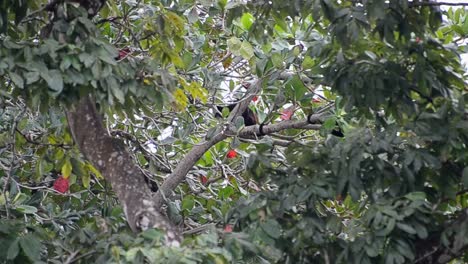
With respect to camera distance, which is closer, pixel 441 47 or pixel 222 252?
pixel 222 252

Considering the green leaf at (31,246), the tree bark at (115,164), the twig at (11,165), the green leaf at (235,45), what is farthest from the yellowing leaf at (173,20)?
the green leaf at (31,246)

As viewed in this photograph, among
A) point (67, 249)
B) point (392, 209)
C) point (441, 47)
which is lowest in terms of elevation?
point (67, 249)

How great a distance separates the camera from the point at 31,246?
297 centimetres

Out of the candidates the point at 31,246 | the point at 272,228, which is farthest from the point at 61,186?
the point at 272,228

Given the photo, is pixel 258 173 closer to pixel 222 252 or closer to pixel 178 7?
pixel 222 252

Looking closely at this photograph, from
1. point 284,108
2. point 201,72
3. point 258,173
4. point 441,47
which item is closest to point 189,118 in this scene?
point 201,72

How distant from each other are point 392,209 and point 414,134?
30 centimetres

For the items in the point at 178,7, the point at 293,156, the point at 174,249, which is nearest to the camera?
the point at 174,249

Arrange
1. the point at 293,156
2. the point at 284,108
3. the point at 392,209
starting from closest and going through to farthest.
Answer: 1. the point at 392,209
2. the point at 293,156
3. the point at 284,108

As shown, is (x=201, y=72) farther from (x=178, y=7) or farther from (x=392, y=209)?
(x=392, y=209)

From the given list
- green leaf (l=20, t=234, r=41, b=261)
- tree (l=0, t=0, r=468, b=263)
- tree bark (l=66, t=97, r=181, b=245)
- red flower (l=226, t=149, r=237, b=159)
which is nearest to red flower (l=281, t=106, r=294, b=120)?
red flower (l=226, t=149, r=237, b=159)

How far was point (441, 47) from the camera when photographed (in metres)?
2.78

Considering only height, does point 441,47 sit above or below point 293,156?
above

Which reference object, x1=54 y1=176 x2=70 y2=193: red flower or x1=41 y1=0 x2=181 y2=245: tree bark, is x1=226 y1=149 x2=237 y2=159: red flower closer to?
x1=54 y1=176 x2=70 y2=193: red flower
